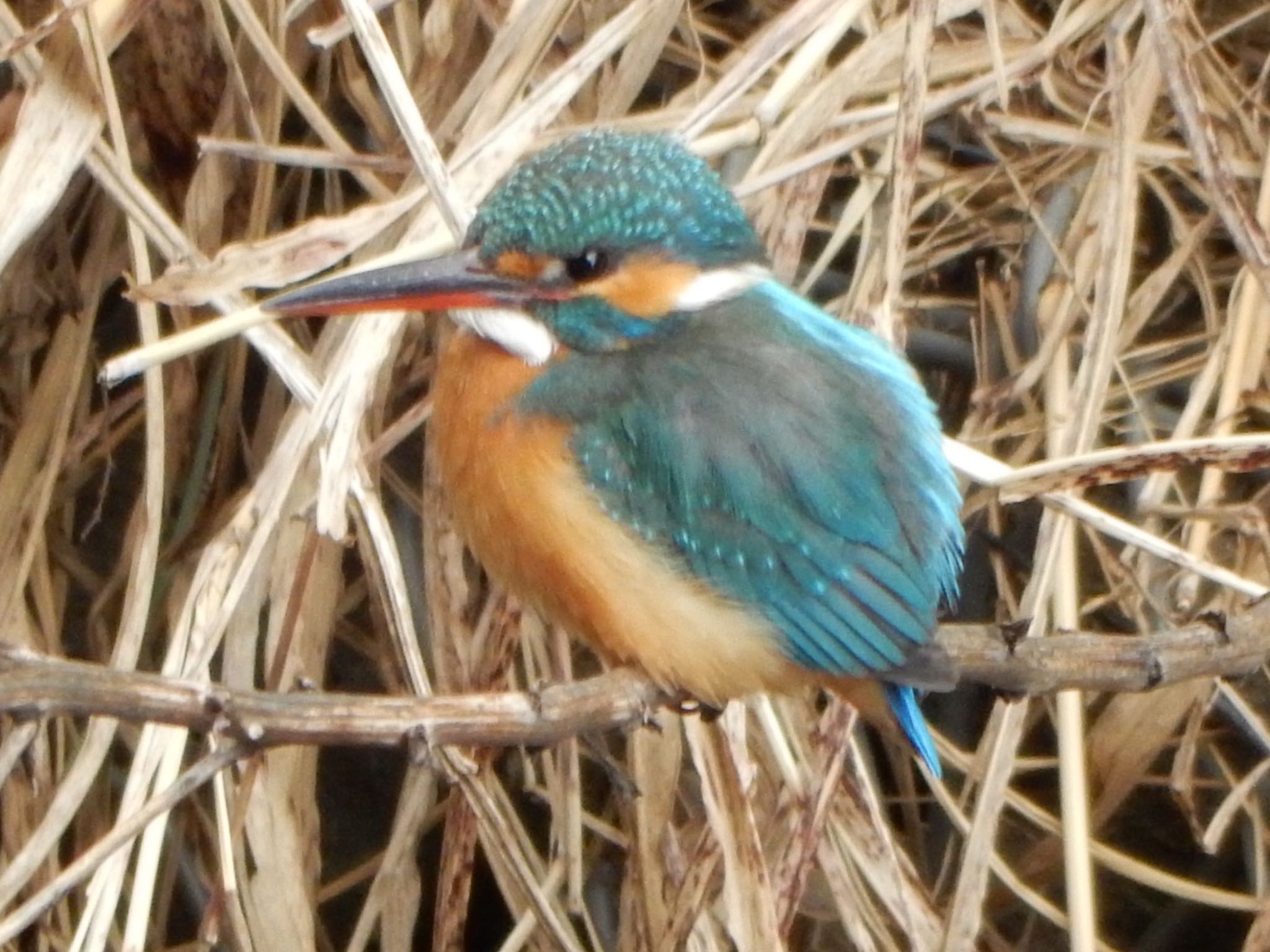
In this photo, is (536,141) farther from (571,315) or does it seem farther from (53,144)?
(53,144)

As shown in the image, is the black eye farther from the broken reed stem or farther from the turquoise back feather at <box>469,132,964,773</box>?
the broken reed stem

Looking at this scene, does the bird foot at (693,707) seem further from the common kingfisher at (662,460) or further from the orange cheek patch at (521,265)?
the orange cheek patch at (521,265)

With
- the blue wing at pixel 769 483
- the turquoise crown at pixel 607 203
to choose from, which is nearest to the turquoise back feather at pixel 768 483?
the blue wing at pixel 769 483

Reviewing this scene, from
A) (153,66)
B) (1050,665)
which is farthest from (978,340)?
(153,66)

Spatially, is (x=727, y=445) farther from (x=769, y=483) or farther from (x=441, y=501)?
(x=441, y=501)

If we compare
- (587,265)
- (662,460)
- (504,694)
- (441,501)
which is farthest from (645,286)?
(504,694)

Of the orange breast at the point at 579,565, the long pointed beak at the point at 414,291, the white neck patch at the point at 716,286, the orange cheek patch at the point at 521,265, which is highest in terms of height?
the white neck patch at the point at 716,286

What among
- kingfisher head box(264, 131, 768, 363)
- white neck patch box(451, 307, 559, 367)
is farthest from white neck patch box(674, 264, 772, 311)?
white neck patch box(451, 307, 559, 367)
